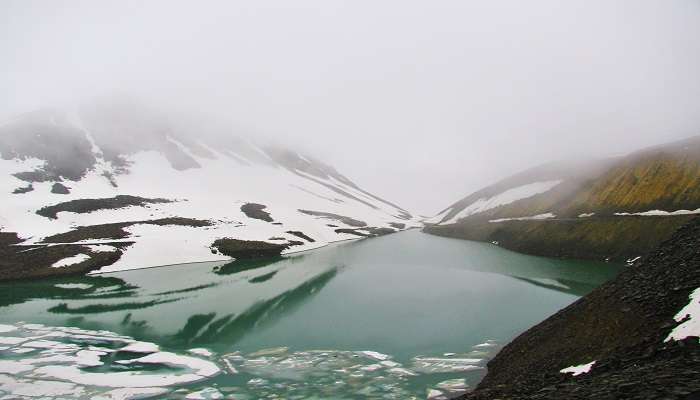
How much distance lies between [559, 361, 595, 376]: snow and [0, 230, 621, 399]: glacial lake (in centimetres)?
730

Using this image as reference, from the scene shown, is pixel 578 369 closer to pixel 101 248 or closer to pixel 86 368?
pixel 86 368

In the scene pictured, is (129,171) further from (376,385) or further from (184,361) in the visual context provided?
(376,385)

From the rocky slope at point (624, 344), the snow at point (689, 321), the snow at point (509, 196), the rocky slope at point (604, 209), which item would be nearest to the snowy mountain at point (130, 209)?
the snow at point (509, 196)

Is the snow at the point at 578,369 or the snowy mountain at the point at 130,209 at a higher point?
the snowy mountain at the point at 130,209

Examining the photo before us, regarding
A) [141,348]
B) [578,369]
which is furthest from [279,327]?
[578,369]

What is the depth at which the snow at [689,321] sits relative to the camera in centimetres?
1923

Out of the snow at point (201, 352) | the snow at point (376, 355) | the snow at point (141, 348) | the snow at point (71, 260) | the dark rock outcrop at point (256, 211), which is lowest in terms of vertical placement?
the snow at point (376, 355)

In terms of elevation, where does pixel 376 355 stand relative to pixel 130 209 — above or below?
below

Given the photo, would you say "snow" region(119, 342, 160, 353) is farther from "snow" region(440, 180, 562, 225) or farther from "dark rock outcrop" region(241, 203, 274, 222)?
"snow" region(440, 180, 562, 225)

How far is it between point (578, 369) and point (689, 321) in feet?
16.8

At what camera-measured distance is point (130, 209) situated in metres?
123

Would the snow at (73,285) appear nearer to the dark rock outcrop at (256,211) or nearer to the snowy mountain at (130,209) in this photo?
the snowy mountain at (130,209)

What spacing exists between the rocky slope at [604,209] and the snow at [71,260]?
8710 centimetres

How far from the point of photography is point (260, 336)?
42.2 metres
